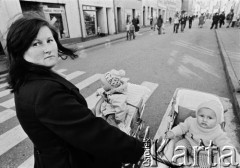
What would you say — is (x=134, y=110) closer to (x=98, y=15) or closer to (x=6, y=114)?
(x=6, y=114)

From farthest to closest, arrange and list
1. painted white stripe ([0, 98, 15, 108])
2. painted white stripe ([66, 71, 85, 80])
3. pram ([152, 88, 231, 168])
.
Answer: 1. painted white stripe ([66, 71, 85, 80])
2. painted white stripe ([0, 98, 15, 108])
3. pram ([152, 88, 231, 168])

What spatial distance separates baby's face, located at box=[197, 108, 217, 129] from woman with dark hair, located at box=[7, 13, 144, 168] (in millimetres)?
1260

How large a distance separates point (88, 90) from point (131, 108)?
2.66 meters

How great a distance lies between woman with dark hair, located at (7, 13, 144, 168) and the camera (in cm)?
91

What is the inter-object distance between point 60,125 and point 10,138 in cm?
299

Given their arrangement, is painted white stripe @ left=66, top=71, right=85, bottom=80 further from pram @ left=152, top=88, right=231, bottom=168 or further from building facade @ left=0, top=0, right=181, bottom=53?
pram @ left=152, top=88, right=231, bottom=168

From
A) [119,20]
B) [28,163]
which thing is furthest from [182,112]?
[119,20]

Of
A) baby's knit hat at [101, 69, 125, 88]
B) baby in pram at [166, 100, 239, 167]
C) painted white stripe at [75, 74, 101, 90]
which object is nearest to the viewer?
baby in pram at [166, 100, 239, 167]

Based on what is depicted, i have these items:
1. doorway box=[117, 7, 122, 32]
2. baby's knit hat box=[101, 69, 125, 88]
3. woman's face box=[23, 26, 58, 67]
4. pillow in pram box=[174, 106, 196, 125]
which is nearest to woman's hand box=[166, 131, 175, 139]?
pillow in pram box=[174, 106, 196, 125]

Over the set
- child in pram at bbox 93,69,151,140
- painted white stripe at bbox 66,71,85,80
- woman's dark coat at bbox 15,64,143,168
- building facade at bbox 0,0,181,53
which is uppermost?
building facade at bbox 0,0,181,53

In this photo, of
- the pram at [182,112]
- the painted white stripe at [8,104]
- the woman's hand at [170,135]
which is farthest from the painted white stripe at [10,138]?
the woman's hand at [170,135]

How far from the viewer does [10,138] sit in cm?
317

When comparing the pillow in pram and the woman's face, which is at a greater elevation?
the woman's face

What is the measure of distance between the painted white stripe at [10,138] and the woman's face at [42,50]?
271cm
